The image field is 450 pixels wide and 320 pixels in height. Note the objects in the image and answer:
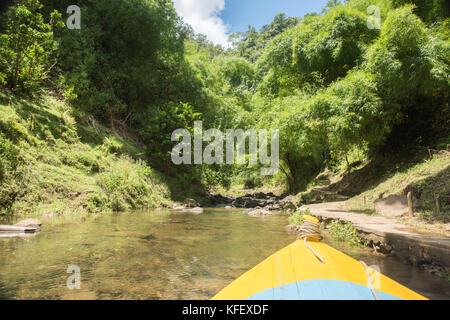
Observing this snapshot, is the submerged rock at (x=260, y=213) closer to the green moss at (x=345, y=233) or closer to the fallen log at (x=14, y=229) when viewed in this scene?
the green moss at (x=345, y=233)

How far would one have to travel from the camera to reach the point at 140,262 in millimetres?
3820

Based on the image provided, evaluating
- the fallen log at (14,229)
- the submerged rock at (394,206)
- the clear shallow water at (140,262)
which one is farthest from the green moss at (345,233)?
the fallen log at (14,229)

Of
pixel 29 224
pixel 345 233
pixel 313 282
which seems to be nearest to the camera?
pixel 313 282

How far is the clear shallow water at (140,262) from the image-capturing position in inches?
110

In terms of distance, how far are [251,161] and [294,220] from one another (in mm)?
9459

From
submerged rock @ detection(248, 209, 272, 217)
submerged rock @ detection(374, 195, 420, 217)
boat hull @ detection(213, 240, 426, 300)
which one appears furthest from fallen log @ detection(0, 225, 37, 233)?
submerged rock @ detection(374, 195, 420, 217)

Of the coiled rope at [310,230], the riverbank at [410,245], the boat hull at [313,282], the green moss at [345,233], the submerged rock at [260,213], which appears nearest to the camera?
the boat hull at [313,282]

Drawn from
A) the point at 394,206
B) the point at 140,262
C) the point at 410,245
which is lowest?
the point at 140,262

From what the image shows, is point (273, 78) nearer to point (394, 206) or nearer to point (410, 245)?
point (394, 206)

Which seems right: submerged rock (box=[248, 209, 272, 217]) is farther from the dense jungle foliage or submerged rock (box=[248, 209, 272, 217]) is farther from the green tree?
the green tree

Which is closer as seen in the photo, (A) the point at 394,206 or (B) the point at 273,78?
(A) the point at 394,206

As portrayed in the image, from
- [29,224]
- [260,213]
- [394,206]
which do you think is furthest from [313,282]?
[260,213]

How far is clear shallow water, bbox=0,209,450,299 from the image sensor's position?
9.20 ft

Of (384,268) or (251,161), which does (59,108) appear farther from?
(384,268)
